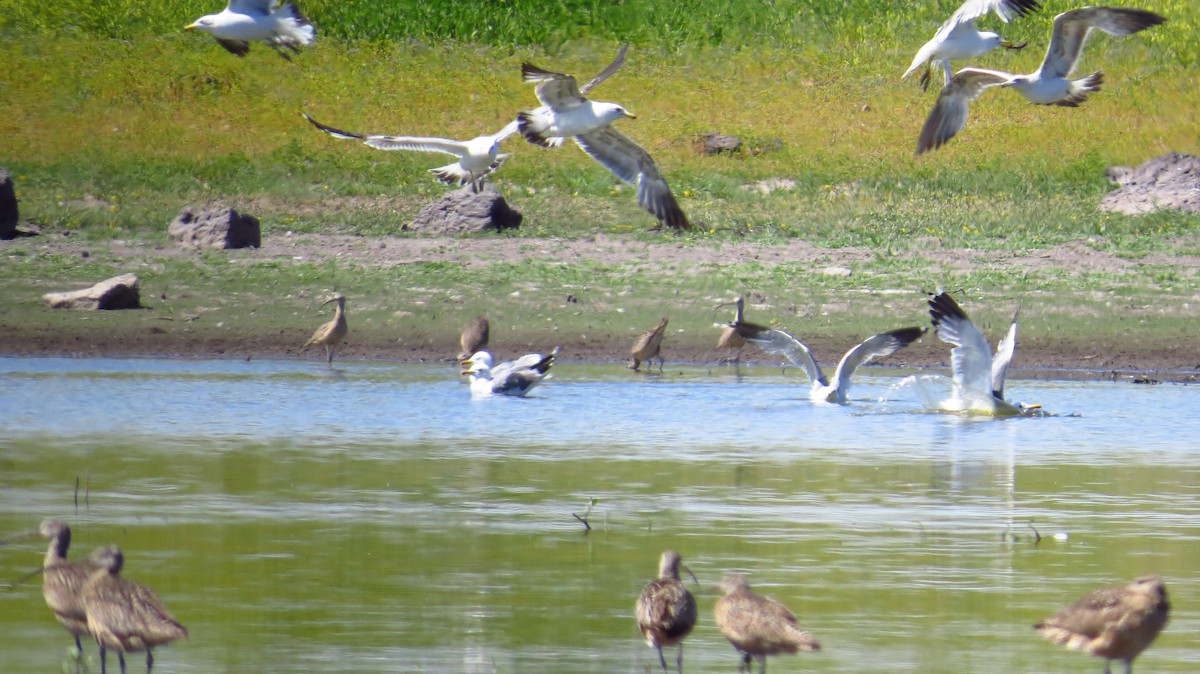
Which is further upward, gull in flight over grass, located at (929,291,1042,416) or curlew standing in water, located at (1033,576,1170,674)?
gull in flight over grass, located at (929,291,1042,416)

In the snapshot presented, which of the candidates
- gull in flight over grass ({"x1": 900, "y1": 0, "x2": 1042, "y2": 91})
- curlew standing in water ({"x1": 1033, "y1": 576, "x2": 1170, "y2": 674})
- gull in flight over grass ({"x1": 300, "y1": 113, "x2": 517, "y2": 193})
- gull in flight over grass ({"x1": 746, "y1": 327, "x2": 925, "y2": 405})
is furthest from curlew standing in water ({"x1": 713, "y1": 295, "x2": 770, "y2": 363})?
curlew standing in water ({"x1": 1033, "y1": 576, "x2": 1170, "y2": 674})

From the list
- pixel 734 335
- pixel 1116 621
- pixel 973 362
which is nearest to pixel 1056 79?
pixel 973 362

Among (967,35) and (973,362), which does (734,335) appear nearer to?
(973,362)

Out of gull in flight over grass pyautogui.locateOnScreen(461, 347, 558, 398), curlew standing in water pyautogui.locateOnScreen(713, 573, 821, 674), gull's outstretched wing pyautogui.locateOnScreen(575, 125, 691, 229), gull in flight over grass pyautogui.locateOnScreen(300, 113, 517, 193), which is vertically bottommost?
curlew standing in water pyautogui.locateOnScreen(713, 573, 821, 674)

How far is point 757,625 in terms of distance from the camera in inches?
238

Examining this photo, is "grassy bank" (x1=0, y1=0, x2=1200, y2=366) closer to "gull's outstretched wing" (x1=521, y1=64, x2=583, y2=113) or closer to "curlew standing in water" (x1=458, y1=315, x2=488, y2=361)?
"curlew standing in water" (x1=458, y1=315, x2=488, y2=361)

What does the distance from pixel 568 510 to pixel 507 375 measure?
4.62 meters

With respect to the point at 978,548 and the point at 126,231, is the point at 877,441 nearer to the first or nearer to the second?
the point at 978,548

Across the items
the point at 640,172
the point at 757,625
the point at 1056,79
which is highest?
the point at 1056,79

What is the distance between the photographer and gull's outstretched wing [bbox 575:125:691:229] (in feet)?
42.7

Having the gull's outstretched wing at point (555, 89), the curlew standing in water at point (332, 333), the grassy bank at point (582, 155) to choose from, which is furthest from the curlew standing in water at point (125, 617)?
the grassy bank at point (582, 155)

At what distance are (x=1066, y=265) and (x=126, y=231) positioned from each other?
9687mm

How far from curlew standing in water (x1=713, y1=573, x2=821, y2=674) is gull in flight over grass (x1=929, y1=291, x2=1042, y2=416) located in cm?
719

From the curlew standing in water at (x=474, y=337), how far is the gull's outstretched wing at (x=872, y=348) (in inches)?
123
